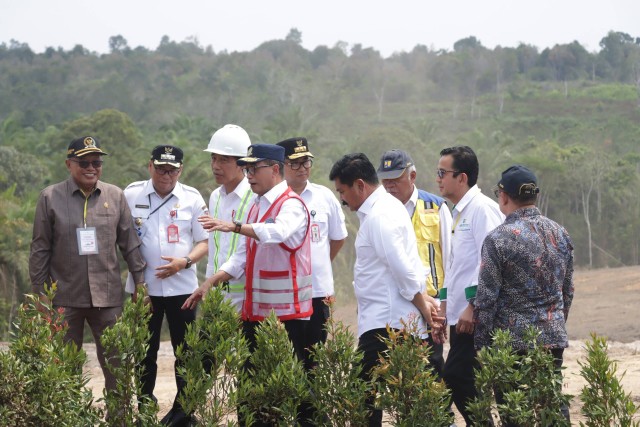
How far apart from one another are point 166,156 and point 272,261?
1.31 metres

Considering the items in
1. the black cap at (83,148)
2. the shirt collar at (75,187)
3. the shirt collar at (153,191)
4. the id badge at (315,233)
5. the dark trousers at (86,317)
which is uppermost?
the black cap at (83,148)

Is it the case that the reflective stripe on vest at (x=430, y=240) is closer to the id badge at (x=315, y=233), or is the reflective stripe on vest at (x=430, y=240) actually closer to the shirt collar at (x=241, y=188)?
the id badge at (x=315, y=233)

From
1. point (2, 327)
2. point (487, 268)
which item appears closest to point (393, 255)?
point (487, 268)

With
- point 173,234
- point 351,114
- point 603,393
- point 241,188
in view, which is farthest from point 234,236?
point 351,114

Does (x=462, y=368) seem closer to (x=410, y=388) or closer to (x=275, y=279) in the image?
(x=410, y=388)

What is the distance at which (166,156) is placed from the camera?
609cm

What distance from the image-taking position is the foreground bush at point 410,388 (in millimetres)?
4168

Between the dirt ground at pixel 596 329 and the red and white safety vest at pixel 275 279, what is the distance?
785 mm

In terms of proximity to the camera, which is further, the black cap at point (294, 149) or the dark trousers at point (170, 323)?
the black cap at point (294, 149)

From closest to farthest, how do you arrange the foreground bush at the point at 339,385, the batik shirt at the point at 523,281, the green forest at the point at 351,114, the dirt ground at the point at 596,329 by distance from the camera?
the foreground bush at the point at 339,385 → the batik shirt at the point at 523,281 → the dirt ground at the point at 596,329 → the green forest at the point at 351,114

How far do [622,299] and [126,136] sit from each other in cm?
2122

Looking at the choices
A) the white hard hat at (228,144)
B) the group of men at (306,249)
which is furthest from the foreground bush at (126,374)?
the white hard hat at (228,144)

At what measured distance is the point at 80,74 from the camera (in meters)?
92.9

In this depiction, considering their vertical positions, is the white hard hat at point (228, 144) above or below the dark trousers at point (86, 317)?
above
